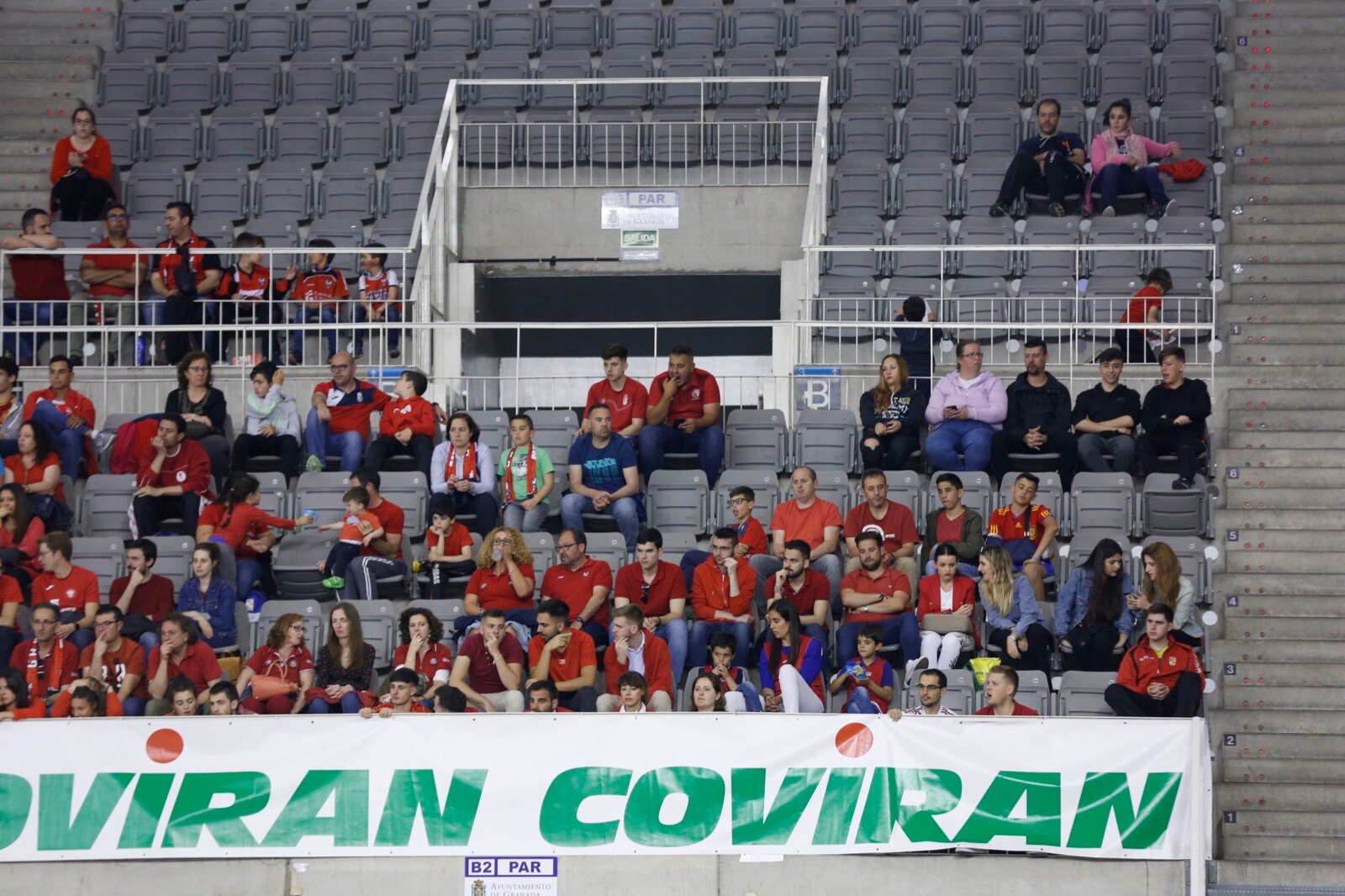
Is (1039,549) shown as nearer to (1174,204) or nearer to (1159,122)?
Answer: (1174,204)

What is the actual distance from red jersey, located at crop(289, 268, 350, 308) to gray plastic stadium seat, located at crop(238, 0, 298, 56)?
489cm

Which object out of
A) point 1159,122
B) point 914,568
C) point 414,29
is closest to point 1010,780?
point 914,568

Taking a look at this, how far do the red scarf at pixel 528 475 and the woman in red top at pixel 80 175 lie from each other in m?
6.06

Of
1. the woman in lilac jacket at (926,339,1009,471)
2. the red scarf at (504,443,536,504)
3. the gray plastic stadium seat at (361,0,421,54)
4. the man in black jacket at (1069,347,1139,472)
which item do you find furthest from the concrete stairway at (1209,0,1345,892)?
the gray plastic stadium seat at (361,0,421,54)

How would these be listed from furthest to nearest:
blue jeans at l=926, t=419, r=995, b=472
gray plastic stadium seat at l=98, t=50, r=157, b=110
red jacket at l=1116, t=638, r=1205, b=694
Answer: gray plastic stadium seat at l=98, t=50, r=157, b=110 → blue jeans at l=926, t=419, r=995, b=472 → red jacket at l=1116, t=638, r=1205, b=694

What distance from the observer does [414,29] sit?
2052cm

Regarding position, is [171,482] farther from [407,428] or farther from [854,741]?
[854,741]

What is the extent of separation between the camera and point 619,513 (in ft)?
45.4

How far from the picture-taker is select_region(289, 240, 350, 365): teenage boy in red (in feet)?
53.5

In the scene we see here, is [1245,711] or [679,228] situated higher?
[679,228]

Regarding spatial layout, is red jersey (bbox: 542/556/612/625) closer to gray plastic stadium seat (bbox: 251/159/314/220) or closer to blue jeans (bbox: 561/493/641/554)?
blue jeans (bbox: 561/493/641/554)

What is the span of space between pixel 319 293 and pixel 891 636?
6.28 metres

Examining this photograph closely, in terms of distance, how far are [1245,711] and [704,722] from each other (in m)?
4.28

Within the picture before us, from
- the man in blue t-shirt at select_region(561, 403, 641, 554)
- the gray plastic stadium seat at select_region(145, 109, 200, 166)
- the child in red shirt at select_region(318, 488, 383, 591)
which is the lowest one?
the child in red shirt at select_region(318, 488, 383, 591)
